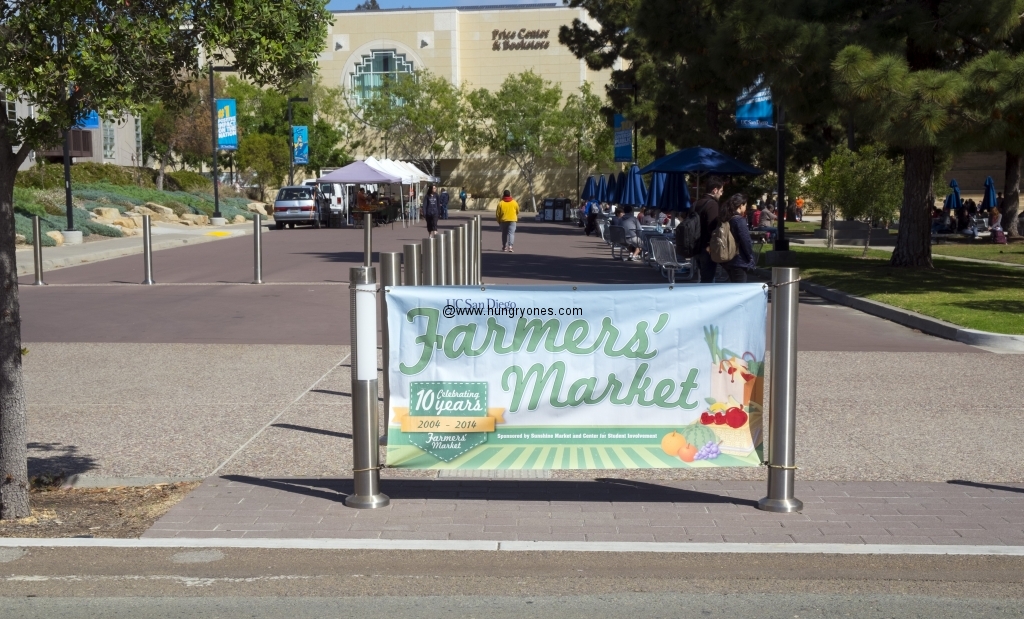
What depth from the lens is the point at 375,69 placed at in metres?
84.6

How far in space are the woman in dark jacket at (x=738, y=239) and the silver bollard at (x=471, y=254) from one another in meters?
2.96

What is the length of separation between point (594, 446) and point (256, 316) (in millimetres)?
9930

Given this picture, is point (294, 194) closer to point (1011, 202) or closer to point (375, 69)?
point (1011, 202)

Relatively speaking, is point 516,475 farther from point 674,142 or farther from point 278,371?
point 674,142

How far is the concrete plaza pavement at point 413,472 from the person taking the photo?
6.04 m

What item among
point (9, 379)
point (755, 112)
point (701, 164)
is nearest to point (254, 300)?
point (701, 164)

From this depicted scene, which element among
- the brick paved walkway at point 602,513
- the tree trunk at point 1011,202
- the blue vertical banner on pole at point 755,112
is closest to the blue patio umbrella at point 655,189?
the blue vertical banner on pole at point 755,112

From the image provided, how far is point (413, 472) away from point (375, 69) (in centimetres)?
8064

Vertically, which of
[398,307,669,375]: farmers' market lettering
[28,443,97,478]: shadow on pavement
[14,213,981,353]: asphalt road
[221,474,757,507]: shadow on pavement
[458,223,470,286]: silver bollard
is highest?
[458,223,470,286]: silver bollard

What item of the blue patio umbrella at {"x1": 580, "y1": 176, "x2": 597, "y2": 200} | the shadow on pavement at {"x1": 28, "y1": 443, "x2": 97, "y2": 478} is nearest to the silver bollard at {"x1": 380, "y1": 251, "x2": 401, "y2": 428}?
the shadow on pavement at {"x1": 28, "y1": 443, "x2": 97, "y2": 478}

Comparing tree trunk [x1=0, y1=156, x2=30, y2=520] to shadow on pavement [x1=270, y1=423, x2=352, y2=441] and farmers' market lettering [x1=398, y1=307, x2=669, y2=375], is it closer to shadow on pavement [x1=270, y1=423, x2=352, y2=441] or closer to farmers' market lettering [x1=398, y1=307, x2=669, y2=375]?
farmers' market lettering [x1=398, y1=307, x2=669, y2=375]

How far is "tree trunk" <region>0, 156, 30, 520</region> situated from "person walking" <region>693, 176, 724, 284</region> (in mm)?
8959

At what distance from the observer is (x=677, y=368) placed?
612 cm

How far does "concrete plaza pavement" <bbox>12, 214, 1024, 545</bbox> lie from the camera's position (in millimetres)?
6043
